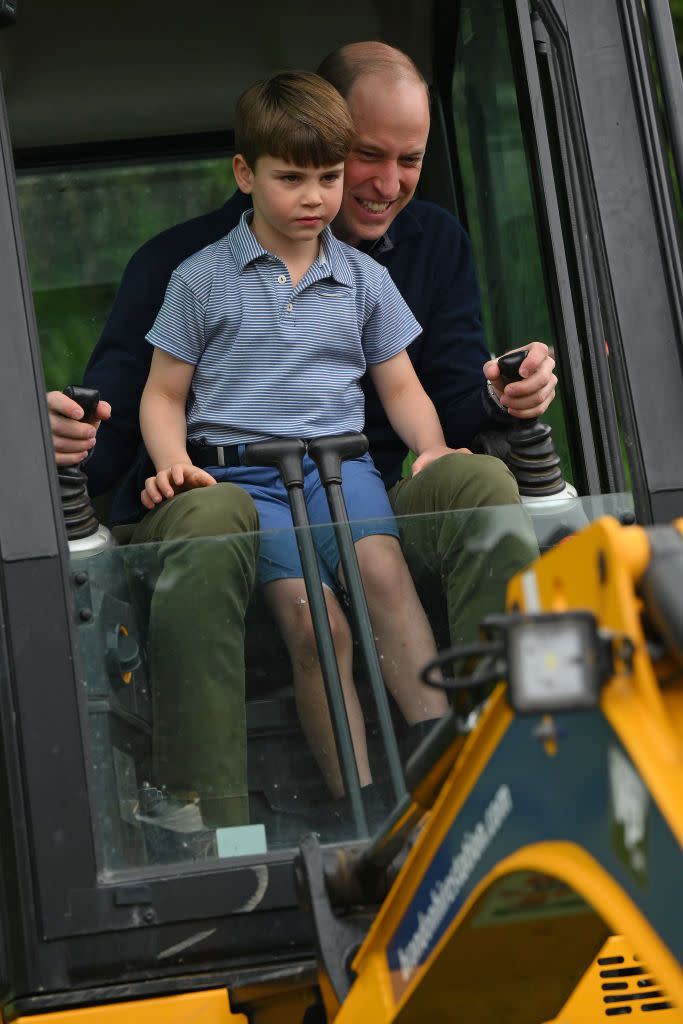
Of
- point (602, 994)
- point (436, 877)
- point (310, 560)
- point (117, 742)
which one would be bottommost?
point (602, 994)

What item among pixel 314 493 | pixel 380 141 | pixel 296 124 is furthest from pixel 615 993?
pixel 380 141

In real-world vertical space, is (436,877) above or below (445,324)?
below

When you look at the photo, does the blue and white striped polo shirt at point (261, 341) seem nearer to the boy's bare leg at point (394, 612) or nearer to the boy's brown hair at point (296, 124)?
the boy's brown hair at point (296, 124)

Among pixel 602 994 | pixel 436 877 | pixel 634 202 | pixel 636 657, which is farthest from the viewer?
pixel 634 202

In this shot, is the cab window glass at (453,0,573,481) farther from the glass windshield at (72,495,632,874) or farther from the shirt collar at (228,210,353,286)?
the glass windshield at (72,495,632,874)

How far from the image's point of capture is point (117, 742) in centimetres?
189

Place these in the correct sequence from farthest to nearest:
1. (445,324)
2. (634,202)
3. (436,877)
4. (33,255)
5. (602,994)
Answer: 1. (33,255)
2. (445,324)
3. (634,202)
4. (602,994)
5. (436,877)

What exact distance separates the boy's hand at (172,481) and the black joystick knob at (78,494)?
0.12 meters

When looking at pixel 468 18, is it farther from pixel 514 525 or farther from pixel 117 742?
pixel 117 742

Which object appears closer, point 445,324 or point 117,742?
point 117,742

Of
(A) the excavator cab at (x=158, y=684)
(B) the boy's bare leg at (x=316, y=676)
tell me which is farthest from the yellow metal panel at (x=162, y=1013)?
(B) the boy's bare leg at (x=316, y=676)

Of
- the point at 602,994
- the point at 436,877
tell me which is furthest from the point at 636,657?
the point at 602,994

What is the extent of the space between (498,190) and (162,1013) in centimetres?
186

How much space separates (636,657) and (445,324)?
6.45 ft
